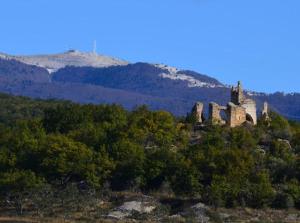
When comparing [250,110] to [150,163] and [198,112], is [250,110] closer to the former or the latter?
[198,112]

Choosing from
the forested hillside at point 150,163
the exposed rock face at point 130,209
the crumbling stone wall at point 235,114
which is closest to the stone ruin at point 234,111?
the crumbling stone wall at point 235,114

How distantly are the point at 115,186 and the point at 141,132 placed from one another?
10.6 m

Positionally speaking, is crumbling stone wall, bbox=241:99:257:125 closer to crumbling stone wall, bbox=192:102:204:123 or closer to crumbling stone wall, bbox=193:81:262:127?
crumbling stone wall, bbox=193:81:262:127

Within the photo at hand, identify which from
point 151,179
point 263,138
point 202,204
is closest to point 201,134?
point 263,138

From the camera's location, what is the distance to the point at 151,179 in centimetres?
9294

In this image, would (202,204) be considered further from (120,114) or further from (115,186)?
(120,114)

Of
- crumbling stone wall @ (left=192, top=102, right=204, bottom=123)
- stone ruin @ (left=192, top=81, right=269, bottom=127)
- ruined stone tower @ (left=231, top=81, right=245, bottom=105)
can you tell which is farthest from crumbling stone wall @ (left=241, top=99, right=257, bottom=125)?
crumbling stone wall @ (left=192, top=102, right=204, bottom=123)

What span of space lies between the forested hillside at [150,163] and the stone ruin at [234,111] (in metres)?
2.09

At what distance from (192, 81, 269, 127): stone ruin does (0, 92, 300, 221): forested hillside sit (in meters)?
2.09

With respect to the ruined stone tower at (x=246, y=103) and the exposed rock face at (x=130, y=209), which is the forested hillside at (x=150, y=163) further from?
the ruined stone tower at (x=246, y=103)

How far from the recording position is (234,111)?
107 m

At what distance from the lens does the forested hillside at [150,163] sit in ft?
283

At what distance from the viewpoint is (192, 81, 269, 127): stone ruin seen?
10706 centimetres

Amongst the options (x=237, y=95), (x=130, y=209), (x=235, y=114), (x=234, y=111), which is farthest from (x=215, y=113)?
(x=130, y=209)
